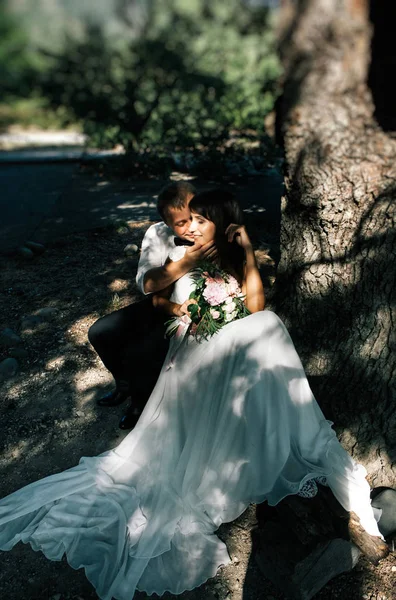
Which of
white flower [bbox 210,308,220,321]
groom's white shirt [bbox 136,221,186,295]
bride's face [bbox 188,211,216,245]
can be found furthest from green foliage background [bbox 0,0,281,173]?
white flower [bbox 210,308,220,321]

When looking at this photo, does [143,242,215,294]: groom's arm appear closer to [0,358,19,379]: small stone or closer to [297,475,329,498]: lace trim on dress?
[297,475,329,498]: lace trim on dress

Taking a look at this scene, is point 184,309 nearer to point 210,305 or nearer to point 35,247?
point 210,305

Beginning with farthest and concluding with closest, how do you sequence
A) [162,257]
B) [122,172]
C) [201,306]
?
[122,172], [162,257], [201,306]

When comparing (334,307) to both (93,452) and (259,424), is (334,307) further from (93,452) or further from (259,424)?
(93,452)

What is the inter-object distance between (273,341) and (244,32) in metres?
10.1

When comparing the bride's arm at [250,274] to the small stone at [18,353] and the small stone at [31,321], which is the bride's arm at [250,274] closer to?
the small stone at [18,353]

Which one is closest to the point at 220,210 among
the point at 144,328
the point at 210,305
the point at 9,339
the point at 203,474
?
the point at 210,305

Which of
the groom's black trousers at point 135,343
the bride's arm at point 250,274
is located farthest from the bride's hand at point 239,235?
the groom's black trousers at point 135,343

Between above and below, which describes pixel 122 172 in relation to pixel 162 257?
below

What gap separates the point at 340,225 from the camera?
9.62ft

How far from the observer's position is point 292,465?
279 cm

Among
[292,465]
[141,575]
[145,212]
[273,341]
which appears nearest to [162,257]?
[273,341]

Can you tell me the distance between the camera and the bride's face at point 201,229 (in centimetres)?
313

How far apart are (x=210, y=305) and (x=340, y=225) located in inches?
33.9
